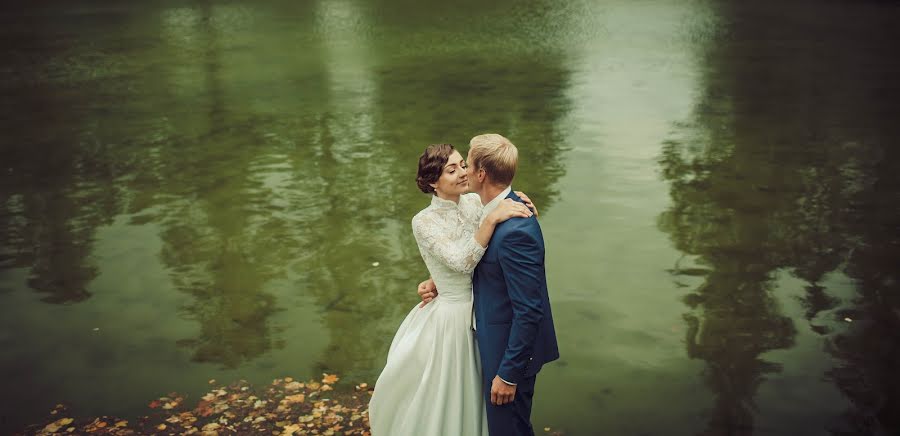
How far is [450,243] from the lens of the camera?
12.5ft

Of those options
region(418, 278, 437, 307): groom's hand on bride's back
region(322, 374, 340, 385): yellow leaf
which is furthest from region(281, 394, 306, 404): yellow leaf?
region(418, 278, 437, 307): groom's hand on bride's back

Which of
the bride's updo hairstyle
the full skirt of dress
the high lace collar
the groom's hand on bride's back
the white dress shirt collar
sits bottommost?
the full skirt of dress

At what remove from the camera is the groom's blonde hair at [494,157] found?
3566 millimetres

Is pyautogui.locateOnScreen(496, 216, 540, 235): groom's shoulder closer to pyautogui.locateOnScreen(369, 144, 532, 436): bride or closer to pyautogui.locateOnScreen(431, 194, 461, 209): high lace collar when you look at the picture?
pyautogui.locateOnScreen(369, 144, 532, 436): bride

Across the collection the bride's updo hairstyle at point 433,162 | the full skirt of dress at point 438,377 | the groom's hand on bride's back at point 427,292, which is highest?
the bride's updo hairstyle at point 433,162

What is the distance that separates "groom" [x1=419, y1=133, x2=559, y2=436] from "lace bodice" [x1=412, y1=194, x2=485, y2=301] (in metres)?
0.08

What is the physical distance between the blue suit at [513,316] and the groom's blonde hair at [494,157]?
17 centimetres

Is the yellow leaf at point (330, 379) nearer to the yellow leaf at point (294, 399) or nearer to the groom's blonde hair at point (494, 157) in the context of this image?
the yellow leaf at point (294, 399)

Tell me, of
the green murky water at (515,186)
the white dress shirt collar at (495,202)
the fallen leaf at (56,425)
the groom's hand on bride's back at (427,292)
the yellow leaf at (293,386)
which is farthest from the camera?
the green murky water at (515,186)

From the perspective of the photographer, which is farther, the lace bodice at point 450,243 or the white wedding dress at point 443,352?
the white wedding dress at point 443,352

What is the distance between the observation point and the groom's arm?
11.6ft

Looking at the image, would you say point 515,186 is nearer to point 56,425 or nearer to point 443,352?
point 56,425

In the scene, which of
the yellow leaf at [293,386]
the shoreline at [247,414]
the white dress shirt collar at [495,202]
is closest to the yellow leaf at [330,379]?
the shoreline at [247,414]

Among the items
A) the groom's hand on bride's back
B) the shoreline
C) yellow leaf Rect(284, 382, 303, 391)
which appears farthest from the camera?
yellow leaf Rect(284, 382, 303, 391)
